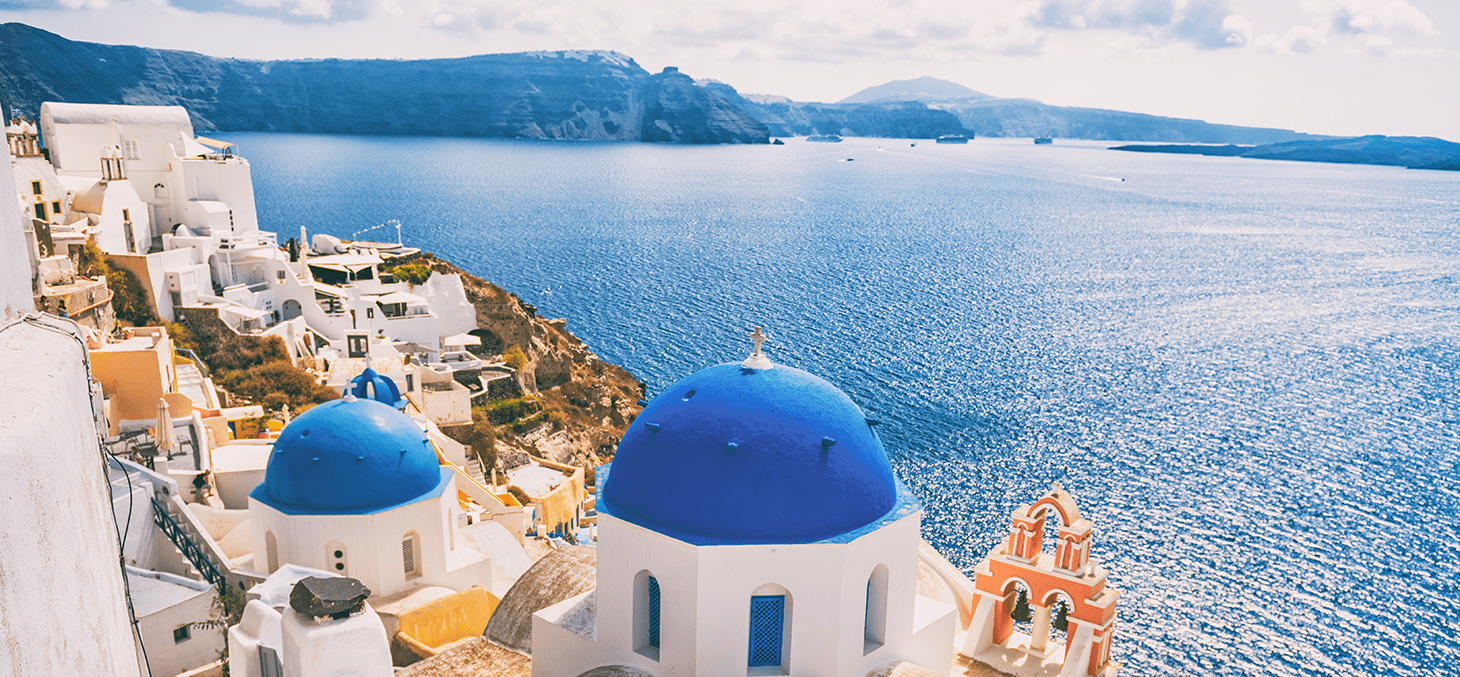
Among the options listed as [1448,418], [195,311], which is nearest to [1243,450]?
[1448,418]

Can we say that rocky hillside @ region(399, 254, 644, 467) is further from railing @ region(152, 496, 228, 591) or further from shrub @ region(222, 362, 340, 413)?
railing @ region(152, 496, 228, 591)

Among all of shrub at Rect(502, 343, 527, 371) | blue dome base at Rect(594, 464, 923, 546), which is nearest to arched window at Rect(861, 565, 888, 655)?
blue dome base at Rect(594, 464, 923, 546)

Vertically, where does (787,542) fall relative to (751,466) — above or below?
below

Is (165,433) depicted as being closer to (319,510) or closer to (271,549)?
(271,549)

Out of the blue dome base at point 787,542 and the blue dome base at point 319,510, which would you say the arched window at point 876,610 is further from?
the blue dome base at point 319,510

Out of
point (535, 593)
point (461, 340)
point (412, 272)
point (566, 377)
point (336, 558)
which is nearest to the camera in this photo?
point (535, 593)

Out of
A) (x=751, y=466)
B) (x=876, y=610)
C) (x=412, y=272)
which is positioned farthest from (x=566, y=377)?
(x=751, y=466)
